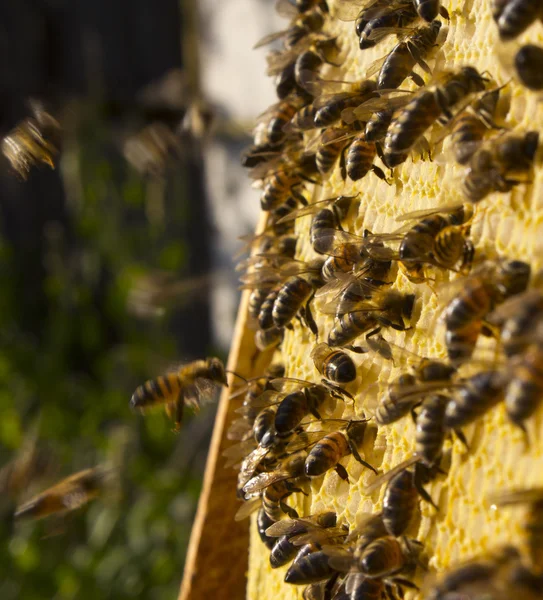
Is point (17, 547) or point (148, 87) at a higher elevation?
point (148, 87)

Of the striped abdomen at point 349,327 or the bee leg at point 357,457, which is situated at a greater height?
the striped abdomen at point 349,327

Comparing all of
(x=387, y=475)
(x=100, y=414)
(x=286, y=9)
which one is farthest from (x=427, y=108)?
(x=100, y=414)

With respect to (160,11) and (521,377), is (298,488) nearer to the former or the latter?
(521,377)

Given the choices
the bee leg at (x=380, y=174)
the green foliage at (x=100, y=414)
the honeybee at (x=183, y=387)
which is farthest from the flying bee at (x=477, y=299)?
the green foliage at (x=100, y=414)

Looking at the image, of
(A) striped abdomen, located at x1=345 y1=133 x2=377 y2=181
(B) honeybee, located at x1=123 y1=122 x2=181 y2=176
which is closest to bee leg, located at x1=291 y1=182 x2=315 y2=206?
(A) striped abdomen, located at x1=345 y1=133 x2=377 y2=181

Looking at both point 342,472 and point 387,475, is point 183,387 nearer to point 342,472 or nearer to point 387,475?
point 342,472

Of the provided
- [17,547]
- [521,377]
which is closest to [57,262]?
[17,547]

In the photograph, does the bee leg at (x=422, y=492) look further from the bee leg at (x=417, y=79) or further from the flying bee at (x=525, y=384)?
the bee leg at (x=417, y=79)
